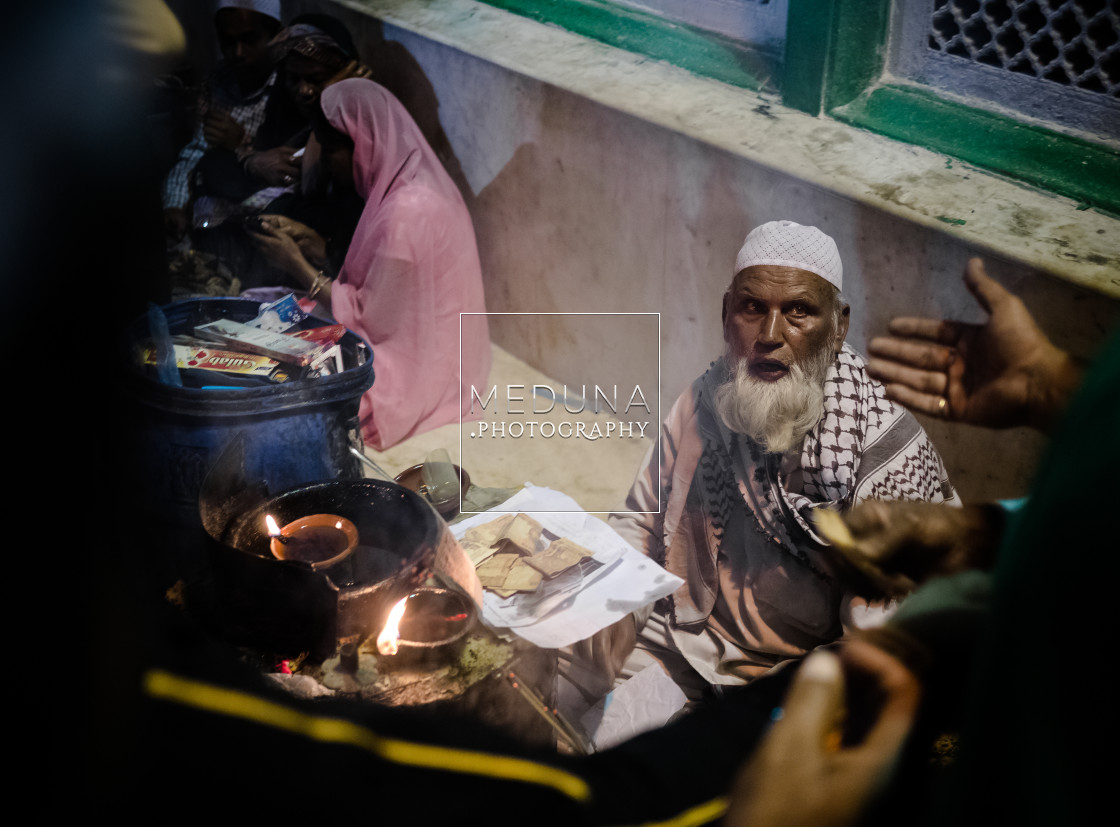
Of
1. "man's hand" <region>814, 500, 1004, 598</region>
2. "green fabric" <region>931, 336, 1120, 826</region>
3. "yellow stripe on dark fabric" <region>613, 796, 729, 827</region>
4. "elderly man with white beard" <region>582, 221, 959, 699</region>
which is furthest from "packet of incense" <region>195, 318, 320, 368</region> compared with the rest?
"green fabric" <region>931, 336, 1120, 826</region>

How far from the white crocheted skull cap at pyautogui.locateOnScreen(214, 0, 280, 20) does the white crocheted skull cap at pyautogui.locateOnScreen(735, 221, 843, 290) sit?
3497 mm

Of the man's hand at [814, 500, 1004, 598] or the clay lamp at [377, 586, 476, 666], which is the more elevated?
the man's hand at [814, 500, 1004, 598]

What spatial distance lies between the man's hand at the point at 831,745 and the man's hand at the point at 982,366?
0.52m

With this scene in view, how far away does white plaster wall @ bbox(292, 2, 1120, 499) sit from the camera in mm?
2287

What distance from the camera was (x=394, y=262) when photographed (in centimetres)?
343

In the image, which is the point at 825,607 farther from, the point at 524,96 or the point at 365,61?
the point at 365,61

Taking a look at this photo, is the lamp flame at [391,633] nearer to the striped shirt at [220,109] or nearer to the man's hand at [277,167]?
the man's hand at [277,167]

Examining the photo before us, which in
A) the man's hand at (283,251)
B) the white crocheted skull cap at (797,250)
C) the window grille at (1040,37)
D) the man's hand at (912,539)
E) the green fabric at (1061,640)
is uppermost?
the window grille at (1040,37)

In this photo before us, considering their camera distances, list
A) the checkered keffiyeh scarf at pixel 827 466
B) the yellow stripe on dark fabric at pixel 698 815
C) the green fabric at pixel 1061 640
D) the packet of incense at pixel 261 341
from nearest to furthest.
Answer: the green fabric at pixel 1061 640, the yellow stripe on dark fabric at pixel 698 815, the checkered keffiyeh scarf at pixel 827 466, the packet of incense at pixel 261 341

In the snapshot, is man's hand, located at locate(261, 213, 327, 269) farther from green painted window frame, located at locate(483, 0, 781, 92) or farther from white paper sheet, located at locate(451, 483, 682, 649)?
white paper sheet, located at locate(451, 483, 682, 649)

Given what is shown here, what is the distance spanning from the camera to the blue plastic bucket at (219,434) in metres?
2.19

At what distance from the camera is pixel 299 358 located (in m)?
2.50

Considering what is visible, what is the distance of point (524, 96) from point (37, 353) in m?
3.03

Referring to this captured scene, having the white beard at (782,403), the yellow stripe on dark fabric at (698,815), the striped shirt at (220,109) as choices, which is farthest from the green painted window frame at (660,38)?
the yellow stripe on dark fabric at (698,815)
